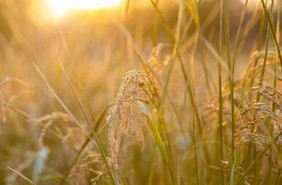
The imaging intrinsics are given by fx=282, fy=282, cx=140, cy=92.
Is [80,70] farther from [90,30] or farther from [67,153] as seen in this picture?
[67,153]

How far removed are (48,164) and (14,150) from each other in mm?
244

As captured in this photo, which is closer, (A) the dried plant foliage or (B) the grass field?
(A) the dried plant foliage

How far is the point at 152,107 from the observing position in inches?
31.9

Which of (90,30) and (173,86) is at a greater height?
Answer: (90,30)

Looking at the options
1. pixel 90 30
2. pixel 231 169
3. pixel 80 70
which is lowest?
pixel 231 169

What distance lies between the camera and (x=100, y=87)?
1.95 m

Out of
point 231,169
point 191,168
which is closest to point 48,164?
point 191,168

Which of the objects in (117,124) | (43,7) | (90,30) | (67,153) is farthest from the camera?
(43,7)

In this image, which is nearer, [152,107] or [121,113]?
[121,113]

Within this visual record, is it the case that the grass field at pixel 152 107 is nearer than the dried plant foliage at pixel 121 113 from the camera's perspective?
No

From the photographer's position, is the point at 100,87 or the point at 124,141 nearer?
the point at 124,141

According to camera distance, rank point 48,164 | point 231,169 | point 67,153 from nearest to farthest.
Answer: point 231,169 → point 67,153 → point 48,164

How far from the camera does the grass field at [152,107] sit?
0.73 metres

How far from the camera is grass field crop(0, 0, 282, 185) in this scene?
2.40ft
